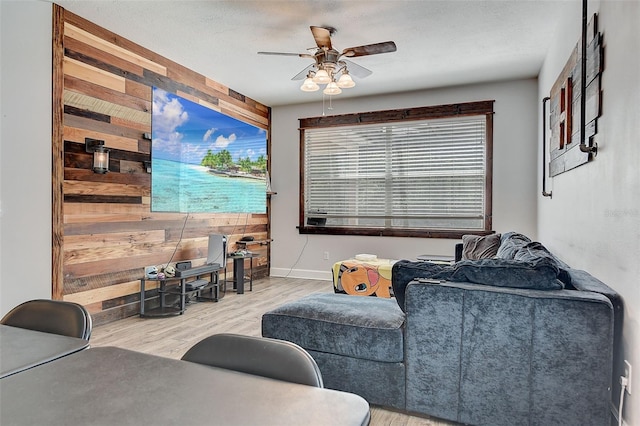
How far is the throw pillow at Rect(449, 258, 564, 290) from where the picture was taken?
1850mm

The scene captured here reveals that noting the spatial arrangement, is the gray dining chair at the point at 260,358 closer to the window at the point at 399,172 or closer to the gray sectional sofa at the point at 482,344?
the gray sectional sofa at the point at 482,344

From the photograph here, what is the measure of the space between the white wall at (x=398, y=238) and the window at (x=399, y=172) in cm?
12

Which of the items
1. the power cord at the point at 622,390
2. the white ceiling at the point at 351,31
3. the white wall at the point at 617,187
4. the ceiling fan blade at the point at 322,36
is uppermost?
the white ceiling at the point at 351,31

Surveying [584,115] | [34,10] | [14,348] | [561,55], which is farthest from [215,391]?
[561,55]

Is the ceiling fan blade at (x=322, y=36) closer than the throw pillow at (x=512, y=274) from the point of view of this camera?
No

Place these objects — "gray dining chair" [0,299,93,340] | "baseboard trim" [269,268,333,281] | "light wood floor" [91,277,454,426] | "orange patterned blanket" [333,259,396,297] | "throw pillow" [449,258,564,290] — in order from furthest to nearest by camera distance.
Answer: "baseboard trim" [269,268,333,281] < "orange patterned blanket" [333,259,396,297] < "light wood floor" [91,277,454,426] < "throw pillow" [449,258,564,290] < "gray dining chair" [0,299,93,340]

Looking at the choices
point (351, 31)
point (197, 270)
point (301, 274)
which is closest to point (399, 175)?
point (301, 274)

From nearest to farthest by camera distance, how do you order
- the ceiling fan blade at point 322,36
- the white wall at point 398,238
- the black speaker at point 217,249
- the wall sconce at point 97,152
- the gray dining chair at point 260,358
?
the gray dining chair at point 260,358 < the ceiling fan blade at point 322,36 < the wall sconce at point 97,152 < the black speaker at point 217,249 < the white wall at point 398,238

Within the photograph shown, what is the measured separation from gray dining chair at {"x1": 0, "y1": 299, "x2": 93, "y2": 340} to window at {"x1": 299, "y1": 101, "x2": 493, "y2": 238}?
186 inches

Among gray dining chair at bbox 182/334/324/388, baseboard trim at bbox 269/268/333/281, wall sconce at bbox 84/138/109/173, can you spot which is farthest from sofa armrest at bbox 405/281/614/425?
→ baseboard trim at bbox 269/268/333/281

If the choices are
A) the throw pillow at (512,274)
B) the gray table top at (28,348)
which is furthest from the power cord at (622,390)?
the gray table top at (28,348)

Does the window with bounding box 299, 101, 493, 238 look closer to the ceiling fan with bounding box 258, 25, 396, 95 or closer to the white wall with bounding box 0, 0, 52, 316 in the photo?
the ceiling fan with bounding box 258, 25, 396, 95

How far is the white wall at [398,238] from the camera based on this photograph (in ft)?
16.6

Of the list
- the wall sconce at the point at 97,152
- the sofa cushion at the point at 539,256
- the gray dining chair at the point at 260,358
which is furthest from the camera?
the wall sconce at the point at 97,152
